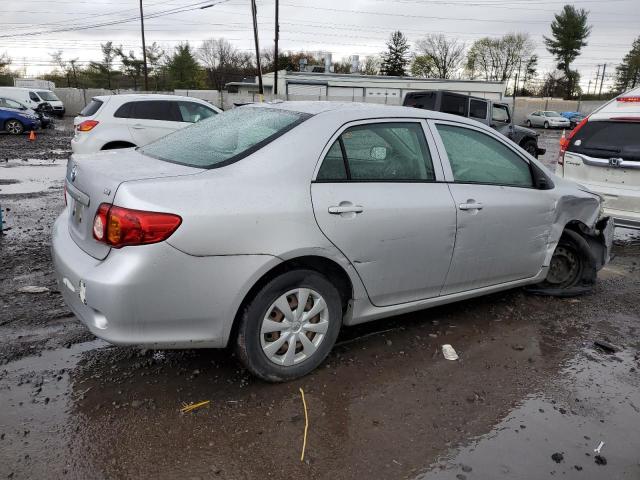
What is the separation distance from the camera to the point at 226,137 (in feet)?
11.6

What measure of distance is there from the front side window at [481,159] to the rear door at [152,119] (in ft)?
23.5

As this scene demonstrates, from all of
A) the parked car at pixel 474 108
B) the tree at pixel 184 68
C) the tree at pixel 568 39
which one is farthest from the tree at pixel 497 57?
the parked car at pixel 474 108

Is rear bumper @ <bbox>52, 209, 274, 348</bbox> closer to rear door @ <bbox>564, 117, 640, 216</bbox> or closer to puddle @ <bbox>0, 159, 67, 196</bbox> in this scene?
rear door @ <bbox>564, 117, 640, 216</bbox>

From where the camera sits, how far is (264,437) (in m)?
2.81

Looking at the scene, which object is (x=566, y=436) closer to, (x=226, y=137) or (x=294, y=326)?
(x=294, y=326)

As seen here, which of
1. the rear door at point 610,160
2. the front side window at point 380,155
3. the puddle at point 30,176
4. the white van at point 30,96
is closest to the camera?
the front side window at point 380,155

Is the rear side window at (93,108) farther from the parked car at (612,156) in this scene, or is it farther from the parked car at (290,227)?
the parked car at (612,156)

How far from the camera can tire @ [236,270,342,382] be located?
119 inches

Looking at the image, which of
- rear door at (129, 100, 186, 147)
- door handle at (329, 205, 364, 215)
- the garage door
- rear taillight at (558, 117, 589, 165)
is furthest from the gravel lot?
the garage door

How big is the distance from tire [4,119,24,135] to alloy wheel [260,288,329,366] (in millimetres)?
23041

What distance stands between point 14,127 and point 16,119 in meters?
0.39

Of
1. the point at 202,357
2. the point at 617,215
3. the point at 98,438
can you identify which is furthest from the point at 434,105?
the point at 98,438

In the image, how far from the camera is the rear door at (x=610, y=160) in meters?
6.41

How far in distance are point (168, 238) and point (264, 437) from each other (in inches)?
45.1
